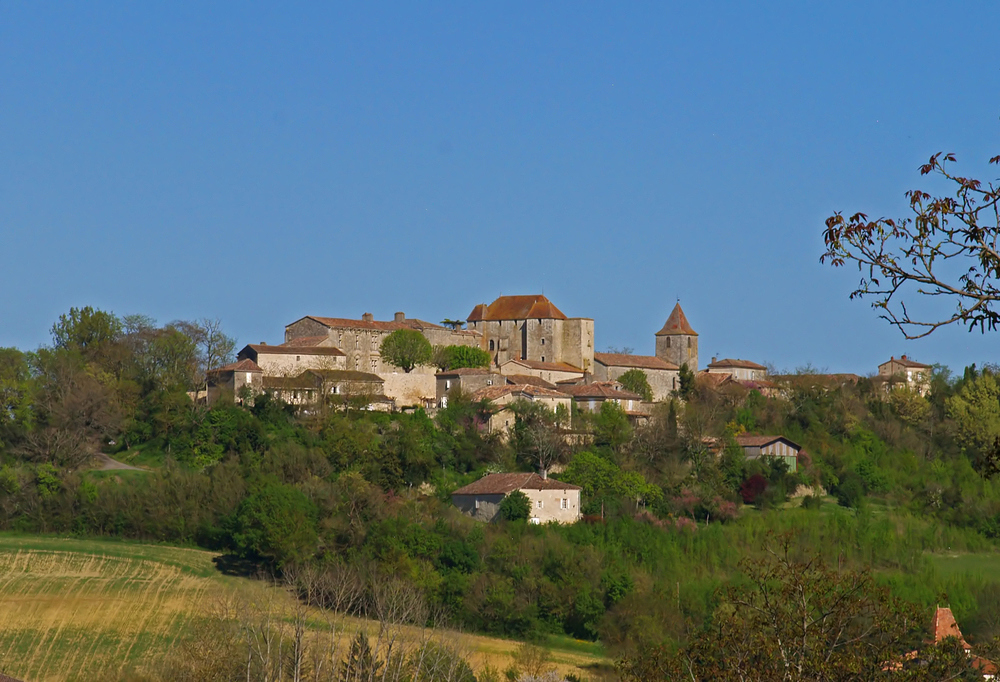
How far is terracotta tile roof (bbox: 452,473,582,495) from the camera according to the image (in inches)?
1933

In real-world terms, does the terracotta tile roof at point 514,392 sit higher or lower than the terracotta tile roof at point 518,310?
lower

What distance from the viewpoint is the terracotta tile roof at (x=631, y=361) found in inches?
2694

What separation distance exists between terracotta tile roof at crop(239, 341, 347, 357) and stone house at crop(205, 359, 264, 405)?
1.08 meters

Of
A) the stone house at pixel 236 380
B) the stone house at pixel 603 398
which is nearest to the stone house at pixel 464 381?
the stone house at pixel 603 398

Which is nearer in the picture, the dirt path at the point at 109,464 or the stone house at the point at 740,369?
the dirt path at the point at 109,464

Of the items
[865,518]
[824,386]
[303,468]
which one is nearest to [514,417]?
[303,468]

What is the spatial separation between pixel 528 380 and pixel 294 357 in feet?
34.0

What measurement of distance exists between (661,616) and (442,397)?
22.0m

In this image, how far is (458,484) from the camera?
170ft

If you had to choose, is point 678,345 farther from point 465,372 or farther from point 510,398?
point 510,398

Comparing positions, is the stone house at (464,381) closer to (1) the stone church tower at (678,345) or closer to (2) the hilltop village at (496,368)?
(2) the hilltop village at (496,368)

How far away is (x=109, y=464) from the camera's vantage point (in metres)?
53.6

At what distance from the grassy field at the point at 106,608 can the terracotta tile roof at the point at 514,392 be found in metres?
15.0

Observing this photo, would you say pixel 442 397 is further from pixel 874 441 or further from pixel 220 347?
pixel 874 441
